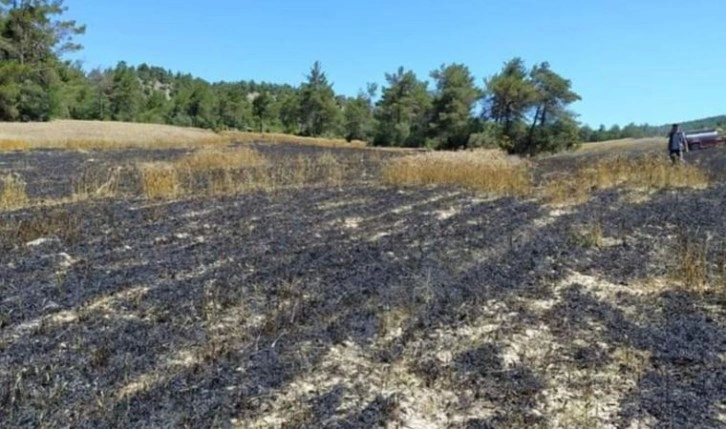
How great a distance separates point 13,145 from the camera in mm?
22000

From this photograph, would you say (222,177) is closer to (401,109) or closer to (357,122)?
(401,109)

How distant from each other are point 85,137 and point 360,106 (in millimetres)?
41397

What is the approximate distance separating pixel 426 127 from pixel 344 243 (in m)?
39.7

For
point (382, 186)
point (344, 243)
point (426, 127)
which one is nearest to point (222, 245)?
point (344, 243)

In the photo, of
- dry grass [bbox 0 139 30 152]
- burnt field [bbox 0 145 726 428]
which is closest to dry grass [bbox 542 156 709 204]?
burnt field [bbox 0 145 726 428]

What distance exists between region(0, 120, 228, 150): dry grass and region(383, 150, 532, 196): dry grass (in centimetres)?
1784

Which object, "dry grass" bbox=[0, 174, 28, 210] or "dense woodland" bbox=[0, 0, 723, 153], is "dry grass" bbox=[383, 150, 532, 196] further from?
"dense woodland" bbox=[0, 0, 723, 153]

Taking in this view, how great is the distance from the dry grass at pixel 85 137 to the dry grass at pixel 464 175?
17840mm

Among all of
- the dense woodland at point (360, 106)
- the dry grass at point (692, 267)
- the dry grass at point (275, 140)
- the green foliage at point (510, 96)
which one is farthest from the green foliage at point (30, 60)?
the dry grass at point (692, 267)

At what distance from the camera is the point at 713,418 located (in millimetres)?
2361

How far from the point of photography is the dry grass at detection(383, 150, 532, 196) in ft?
34.4

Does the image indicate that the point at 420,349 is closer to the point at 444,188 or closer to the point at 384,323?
the point at 384,323

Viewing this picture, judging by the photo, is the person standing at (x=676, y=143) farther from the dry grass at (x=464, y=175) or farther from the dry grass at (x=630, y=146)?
the dry grass at (x=630, y=146)

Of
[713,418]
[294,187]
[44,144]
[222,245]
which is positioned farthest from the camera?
[44,144]
